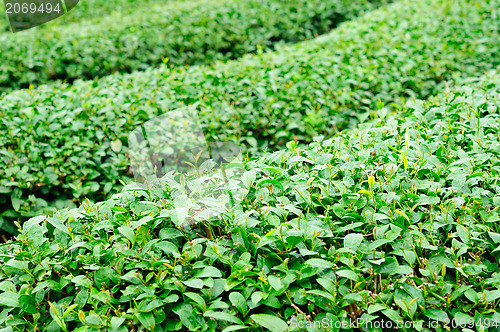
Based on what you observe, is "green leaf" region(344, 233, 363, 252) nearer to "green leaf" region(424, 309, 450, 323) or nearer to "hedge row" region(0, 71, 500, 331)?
"hedge row" region(0, 71, 500, 331)

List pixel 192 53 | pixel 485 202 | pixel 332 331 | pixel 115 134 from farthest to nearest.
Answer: pixel 192 53 → pixel 115 134 → pixel 485 202 → pixel 332 331

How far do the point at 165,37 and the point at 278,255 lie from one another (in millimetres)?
5031

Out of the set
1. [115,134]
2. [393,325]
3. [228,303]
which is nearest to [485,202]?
[393,325]

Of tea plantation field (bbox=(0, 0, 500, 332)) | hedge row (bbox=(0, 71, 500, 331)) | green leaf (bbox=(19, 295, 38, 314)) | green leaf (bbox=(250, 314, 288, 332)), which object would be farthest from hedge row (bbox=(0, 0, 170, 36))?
green leaf (bbox=(250, 314, 288, 332))

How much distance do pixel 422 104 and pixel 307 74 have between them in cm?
125

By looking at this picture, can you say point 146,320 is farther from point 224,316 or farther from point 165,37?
point 165,37

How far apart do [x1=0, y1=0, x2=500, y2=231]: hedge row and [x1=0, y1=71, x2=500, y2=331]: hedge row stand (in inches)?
54.5

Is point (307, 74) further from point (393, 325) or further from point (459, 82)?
point (393, 325)

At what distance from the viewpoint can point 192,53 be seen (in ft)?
19.4

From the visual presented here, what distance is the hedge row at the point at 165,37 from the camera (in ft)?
17.1

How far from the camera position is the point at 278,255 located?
1.52 metres

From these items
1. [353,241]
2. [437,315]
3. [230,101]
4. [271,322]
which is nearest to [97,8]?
[230,101]

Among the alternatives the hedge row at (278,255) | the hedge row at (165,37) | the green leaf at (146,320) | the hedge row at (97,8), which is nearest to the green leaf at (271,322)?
the hedge row at (278,255)

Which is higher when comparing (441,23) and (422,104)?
(441,23)
